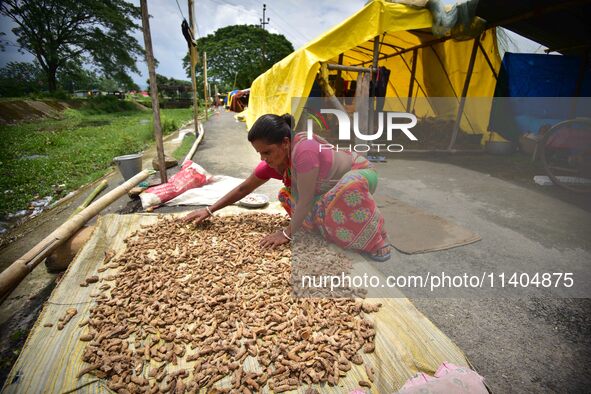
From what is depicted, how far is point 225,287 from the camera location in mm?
1799

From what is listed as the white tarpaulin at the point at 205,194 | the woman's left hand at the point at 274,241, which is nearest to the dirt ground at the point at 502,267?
the white tarpaulin at the point at 205,194

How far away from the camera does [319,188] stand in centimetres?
229

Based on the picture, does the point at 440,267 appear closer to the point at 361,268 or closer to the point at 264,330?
the point at 361,268

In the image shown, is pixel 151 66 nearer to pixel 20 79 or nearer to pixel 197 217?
pixel 197 217

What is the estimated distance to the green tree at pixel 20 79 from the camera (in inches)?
654

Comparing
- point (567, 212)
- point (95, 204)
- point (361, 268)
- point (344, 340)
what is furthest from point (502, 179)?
point (95, 204)

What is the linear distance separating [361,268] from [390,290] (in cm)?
27

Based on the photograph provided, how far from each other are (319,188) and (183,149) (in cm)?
545

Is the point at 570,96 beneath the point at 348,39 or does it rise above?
beneath

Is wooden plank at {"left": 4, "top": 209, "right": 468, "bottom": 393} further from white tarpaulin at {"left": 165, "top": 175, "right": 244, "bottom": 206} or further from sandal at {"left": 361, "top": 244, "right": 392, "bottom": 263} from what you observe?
white tarpaulin at {"left": 165, "top": 175, "right": 244, "bottom": 206}

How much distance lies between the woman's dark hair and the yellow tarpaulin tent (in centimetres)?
317

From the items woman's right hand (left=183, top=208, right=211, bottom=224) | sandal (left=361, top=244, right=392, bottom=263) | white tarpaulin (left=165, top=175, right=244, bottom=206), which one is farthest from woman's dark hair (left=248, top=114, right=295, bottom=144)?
white tarpaulin (left=165, top=175, right=244, bottom=206)

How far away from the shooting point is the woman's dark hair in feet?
6.07

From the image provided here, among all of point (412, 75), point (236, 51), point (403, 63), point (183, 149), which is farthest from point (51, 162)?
point (236, 51)
